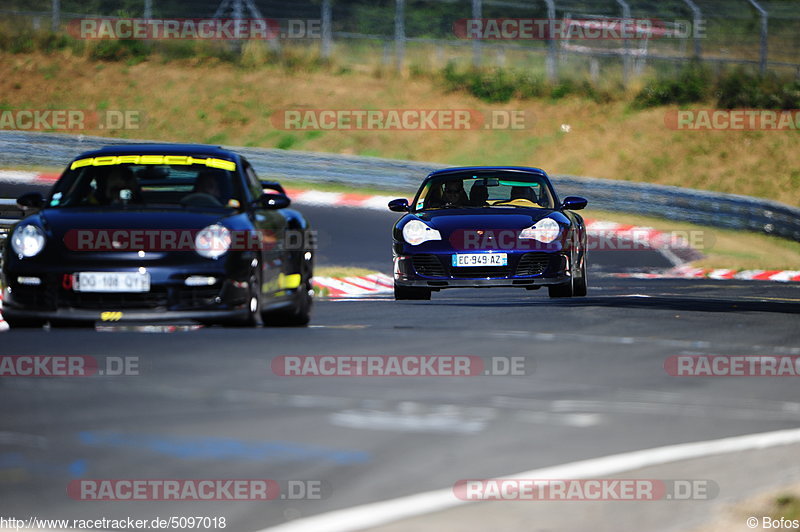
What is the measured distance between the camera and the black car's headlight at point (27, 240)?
969cm

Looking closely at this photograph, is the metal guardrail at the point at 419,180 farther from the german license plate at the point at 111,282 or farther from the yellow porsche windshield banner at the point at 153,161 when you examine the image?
the german license plate at the point at 111,282

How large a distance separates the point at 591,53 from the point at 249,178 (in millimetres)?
24784

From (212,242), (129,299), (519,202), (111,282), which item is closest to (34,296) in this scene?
(111,282)

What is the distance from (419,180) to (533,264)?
14606mm

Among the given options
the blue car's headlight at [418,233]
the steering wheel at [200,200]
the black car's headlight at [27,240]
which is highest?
the steering wheel at [200,200]

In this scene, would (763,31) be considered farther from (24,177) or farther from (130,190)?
(130,190)

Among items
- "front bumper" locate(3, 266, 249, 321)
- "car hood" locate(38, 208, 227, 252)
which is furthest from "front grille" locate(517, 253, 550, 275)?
"front bumper" locate(3, 266, 249, 321)

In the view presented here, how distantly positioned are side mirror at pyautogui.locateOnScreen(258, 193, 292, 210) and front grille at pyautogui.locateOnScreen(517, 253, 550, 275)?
3.27m

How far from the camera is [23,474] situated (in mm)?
6031

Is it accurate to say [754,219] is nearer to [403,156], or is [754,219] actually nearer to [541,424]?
[403,156]

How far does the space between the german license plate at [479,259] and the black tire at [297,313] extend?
2039 millimetres

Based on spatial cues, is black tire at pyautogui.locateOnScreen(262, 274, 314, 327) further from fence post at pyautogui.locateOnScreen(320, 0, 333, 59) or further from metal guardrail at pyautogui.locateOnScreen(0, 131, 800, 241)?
fence post at pyautogui.locateOnScreen(320, 0, 333, 59)

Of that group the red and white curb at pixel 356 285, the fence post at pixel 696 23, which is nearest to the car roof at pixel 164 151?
the red and white curb at pixel 356 285

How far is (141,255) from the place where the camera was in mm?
9602
